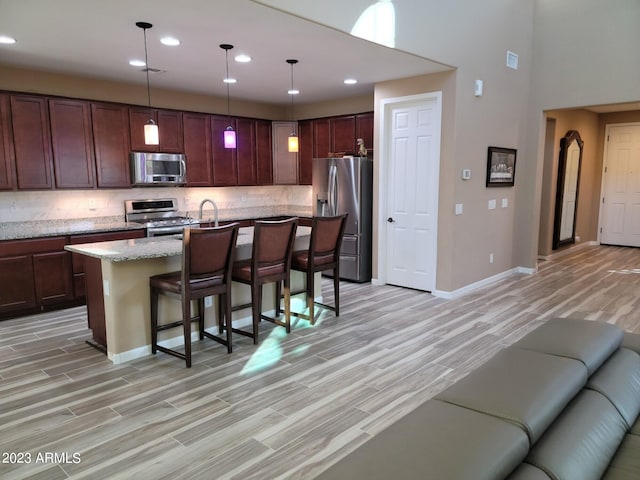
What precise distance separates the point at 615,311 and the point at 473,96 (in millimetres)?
2941

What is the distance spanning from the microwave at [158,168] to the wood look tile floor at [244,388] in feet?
6.01

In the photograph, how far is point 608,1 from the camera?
585 centimetres

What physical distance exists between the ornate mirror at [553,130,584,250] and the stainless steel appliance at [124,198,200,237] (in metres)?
6.38

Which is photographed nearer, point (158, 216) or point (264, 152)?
point (158, 216)

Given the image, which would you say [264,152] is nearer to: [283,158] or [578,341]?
[283,158]


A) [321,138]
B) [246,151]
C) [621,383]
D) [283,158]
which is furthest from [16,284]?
[621,383]

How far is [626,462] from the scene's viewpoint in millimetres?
1558

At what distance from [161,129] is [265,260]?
3.20m

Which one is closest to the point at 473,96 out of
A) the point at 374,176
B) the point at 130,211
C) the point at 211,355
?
the point at 374,176

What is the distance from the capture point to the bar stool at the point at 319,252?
4.28 metres

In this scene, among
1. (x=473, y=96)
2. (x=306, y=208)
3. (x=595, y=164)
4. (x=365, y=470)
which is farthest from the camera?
(x=595, y=164)

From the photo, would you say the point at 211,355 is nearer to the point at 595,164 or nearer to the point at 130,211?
the point at 130,211

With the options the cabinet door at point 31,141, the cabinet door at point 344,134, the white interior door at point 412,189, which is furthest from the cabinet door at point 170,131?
the white interior door at point 412,189

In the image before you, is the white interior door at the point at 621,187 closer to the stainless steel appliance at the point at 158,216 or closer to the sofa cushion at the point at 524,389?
the stainless steel appliance at the point at 158,216
